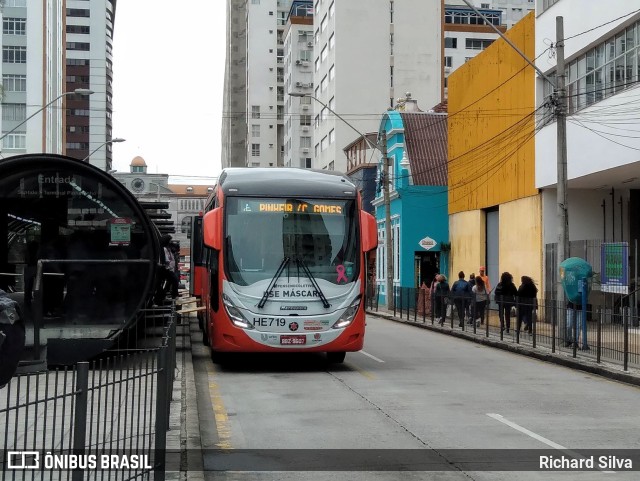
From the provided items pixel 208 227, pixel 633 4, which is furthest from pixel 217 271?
pixel 633 4

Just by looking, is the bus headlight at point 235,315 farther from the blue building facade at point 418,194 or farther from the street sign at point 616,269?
the blue building facade at point 418,194

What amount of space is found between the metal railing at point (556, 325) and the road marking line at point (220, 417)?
279 inches

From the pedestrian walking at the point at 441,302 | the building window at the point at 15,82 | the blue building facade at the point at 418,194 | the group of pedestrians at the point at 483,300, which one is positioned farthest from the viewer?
the building window at the point at 15,82

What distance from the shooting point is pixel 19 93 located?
2798 inches

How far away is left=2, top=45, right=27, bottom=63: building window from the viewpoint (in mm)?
70562

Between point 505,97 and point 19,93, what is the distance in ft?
154

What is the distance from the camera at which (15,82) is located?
232 feet

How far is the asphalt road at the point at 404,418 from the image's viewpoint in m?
8.92

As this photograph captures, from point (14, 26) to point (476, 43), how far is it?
50589 mm

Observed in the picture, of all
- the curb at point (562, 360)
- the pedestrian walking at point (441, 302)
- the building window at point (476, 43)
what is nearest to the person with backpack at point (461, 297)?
the pedestrian walking at point (441, 302)

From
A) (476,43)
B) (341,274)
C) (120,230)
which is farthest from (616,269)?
(476,43)

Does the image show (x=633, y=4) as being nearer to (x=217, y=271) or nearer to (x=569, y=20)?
(x=569, y=20)

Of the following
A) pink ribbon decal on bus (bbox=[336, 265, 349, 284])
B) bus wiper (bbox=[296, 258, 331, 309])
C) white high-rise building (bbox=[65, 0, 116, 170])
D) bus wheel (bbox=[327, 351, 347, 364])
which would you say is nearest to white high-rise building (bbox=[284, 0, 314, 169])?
white high-rise building (bbox=[65, 0, 116, 170])

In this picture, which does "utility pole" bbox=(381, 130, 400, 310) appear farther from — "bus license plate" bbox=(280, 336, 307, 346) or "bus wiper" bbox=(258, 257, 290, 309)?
"bus license plate" bbox=(280, 336, 307, 346)
